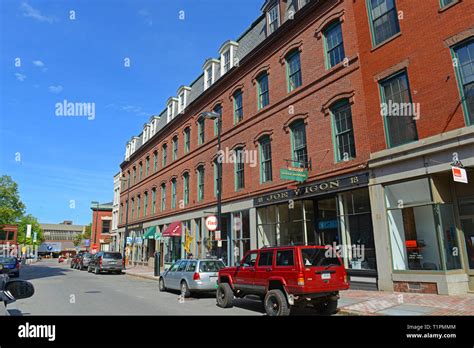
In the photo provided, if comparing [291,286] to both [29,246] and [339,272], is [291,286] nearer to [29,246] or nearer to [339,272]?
[339,272]

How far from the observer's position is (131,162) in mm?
42062

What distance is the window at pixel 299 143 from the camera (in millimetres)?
16312

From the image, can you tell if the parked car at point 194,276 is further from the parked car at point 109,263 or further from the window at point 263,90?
the parked car at point 109,263

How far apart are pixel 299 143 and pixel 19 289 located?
48.2ft

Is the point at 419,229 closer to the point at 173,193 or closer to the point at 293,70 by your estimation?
the point at 293,70

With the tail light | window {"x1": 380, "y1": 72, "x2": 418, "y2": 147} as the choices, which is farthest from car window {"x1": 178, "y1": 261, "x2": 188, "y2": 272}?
window {"x1": 380, "y1": 72, "x2": 418, "y2": 147}

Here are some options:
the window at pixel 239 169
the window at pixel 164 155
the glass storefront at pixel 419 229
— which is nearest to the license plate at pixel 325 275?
the glass storefront at pixel 419 229

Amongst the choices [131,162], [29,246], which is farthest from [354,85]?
A: [29,246]

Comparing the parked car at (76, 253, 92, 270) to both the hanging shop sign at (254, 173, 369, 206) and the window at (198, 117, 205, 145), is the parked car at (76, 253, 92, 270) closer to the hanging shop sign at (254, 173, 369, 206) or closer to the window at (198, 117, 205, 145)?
the window at (198, 117, 205, 145)

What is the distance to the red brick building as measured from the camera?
12.0m

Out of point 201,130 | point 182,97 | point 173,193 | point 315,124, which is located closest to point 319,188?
point 315,124

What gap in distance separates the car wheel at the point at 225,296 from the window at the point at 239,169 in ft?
32.9

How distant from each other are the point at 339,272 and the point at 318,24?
12.0 meters

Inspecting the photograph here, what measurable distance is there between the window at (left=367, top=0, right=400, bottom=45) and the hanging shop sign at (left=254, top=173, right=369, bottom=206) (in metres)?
5.55
